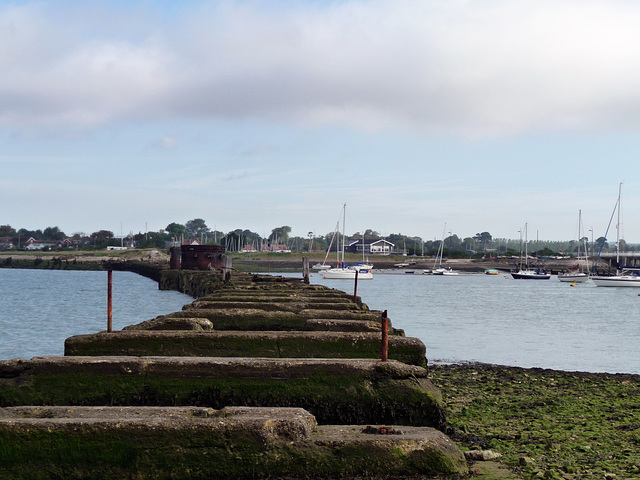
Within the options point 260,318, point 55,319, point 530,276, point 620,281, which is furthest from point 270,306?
point 530,276

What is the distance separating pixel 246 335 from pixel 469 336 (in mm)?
24500

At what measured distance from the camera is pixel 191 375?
7477 millimetres

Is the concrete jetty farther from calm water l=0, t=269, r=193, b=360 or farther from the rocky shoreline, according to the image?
calm water l=0, t=269, r=193, b=360

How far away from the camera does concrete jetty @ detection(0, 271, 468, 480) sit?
5930mm

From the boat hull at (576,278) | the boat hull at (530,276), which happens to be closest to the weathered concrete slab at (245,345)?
the boat hull at (576,278)

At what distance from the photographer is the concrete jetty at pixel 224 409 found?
593 centimetres

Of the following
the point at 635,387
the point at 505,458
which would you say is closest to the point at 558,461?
the point at 505,458

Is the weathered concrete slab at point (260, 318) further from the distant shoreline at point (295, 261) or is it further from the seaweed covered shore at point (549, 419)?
the distant shoreline at point (295, 261)

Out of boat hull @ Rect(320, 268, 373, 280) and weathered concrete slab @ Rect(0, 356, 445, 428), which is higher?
weathered concrete slab @ Rect(0, 356, 445, 428)

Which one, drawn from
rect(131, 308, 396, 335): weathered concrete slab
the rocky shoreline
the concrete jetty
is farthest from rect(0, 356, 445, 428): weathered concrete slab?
rect(131, 308, 396, 335): weathered concrete slab

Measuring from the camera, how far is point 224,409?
6.46 meters

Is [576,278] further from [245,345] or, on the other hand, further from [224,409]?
[224,409]

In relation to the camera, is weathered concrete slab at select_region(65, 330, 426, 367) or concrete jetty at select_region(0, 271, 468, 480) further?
weathered concrete slab at select_region(65, 330, 426, 367)

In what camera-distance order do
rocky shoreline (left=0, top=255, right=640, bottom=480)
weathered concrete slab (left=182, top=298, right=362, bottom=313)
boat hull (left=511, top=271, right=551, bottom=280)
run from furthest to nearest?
1. boat hull (left=511, top=271, right=551, bottom=280)
2. weathered concrete slab (left=182, top=298, right=362, bottom=313)
3. rocky shoreline (left=0, top=255, right=640, bottom=480)
